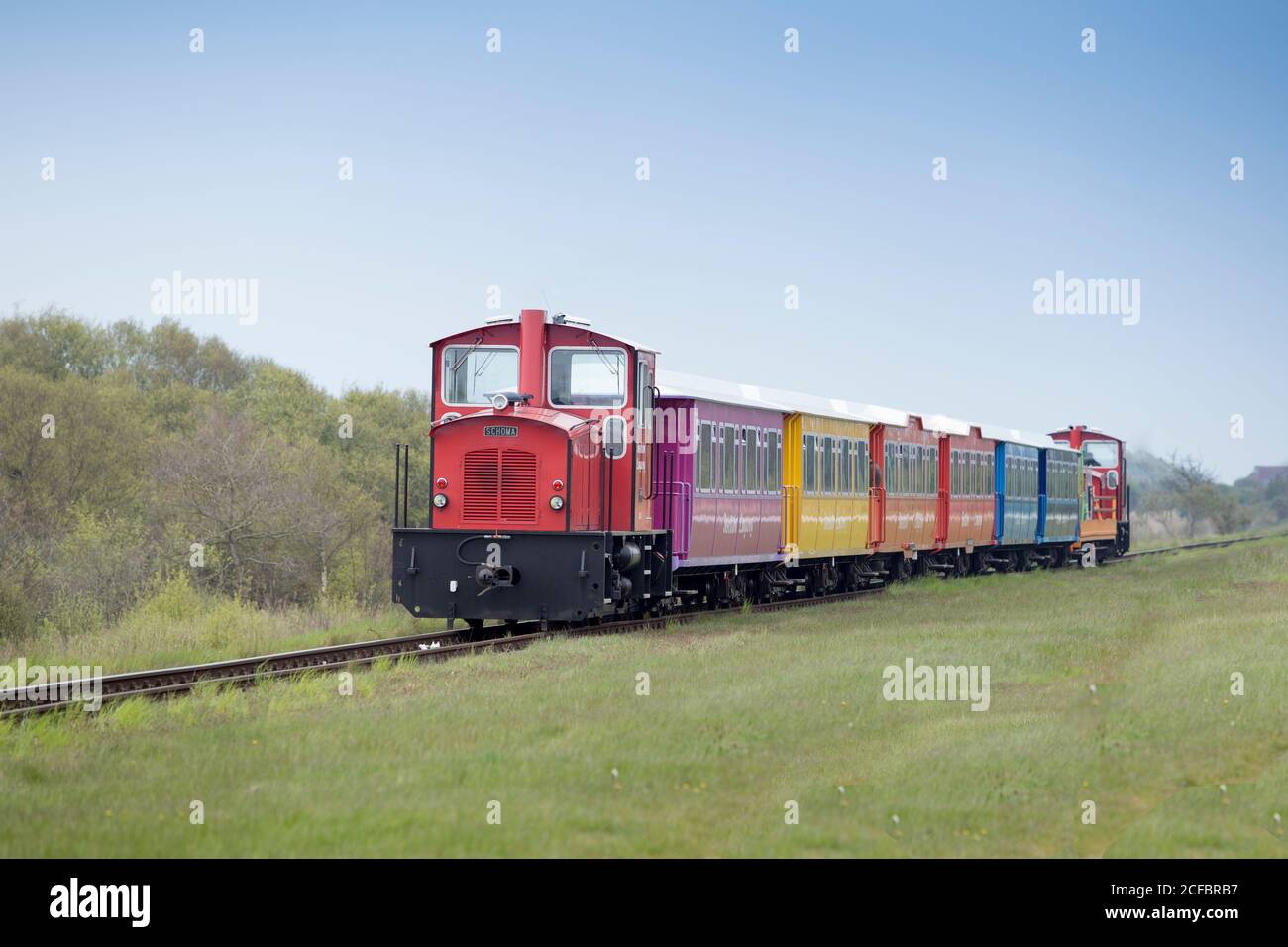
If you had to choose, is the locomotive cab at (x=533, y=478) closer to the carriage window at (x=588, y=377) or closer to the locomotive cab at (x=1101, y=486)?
the carriage window at (x=588, y=377)

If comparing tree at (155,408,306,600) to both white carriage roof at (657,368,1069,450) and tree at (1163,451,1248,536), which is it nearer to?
white carriage roof at (657,368,1069,450)

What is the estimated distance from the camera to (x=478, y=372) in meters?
19.7

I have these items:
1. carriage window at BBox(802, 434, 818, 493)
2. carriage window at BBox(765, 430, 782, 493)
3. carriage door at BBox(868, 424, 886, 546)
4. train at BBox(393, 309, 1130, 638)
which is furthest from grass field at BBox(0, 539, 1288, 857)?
carriage door at BBox(868, 424, 886, 546)

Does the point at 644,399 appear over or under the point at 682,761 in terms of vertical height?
over

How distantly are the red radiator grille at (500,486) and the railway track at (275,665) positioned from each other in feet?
5.51

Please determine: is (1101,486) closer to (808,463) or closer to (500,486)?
(808,463)

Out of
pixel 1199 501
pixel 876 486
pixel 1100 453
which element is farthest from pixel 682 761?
pixel 1199 501

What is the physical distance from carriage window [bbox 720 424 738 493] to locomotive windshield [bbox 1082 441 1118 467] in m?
31.8

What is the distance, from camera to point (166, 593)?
84.9 ft

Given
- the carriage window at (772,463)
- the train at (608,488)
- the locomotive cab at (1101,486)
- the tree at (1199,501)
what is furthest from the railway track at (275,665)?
the tree at (1199,501)

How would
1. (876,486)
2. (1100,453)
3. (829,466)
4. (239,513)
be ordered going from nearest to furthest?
(829,466) < (876,486) < (239,513) < (1100,453)

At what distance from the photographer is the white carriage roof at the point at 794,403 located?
21.6m

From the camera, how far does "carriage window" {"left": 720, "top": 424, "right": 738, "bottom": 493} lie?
23.2 m

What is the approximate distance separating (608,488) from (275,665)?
5.13 m
